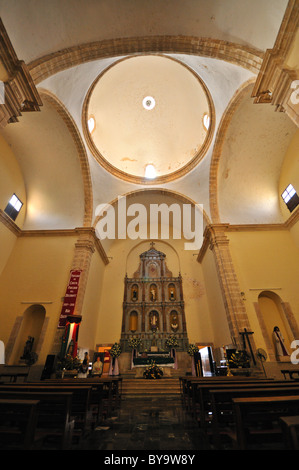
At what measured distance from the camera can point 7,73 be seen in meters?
5.31

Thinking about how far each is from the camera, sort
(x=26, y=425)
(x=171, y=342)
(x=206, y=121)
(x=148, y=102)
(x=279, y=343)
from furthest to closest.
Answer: (x=148, y=102) → (x=206, y=121) → (x=171, y=342) → (x=279, y=343) → (x=26, y=425)

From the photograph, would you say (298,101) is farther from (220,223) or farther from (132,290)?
(132,290)

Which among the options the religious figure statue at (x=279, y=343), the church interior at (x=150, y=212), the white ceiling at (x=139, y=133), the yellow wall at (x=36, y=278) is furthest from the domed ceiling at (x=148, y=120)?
the religious figure statue at (x=279, y=343)

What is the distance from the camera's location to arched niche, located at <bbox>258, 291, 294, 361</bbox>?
9252mm

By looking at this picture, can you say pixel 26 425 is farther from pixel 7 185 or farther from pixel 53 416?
pixel 7 185

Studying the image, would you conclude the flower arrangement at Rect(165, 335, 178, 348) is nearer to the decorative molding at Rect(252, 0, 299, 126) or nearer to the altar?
the altar

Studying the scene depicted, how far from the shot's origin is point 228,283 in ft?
33.4

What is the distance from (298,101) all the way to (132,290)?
1352cm

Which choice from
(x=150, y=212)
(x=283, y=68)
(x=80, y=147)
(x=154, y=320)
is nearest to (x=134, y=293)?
(x=154, y=320)

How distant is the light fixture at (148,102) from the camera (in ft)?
49.9

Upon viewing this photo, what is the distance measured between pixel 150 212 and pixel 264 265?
845cm

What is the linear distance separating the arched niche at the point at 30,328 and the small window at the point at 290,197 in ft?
46.0

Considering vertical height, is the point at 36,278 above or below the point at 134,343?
above

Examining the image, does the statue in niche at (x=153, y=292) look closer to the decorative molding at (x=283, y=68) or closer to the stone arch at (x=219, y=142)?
the stone arch at (x=219, y=142)
